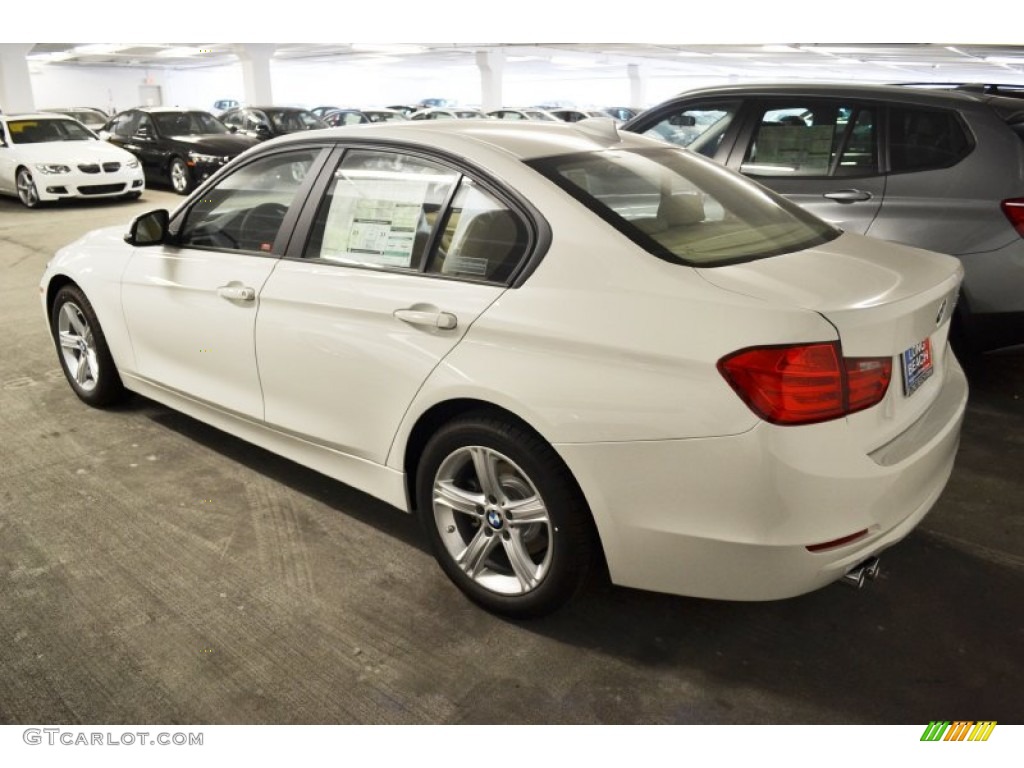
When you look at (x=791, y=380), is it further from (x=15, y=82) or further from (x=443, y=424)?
(x=15, y=82)

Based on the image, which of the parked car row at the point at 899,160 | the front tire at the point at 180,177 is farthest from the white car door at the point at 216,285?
the front tire at the point at 180,177

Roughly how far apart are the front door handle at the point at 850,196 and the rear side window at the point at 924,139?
0.20 m

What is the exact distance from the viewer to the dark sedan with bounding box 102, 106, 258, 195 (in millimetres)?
13672

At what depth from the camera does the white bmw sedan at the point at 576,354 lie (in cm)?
211

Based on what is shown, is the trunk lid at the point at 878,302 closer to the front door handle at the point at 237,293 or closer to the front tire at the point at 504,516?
the front tire at the point at 504,516

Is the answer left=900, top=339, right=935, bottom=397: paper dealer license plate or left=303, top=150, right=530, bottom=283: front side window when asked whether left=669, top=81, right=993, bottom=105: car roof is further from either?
left=303, top=150, right=530, bottom=283: front side window

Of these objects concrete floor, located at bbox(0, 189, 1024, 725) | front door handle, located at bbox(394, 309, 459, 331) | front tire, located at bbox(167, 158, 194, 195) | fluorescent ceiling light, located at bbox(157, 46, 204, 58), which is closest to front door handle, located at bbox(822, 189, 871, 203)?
concrete floor, located at bbox(0, 189, 1024, 725)

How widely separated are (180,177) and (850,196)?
40.5 ft

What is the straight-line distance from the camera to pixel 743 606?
277 cm

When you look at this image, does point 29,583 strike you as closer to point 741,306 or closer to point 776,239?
point 741,306

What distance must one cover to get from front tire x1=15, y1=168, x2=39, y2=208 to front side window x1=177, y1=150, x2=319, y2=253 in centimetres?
1087

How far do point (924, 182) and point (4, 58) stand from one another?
30.2 metres

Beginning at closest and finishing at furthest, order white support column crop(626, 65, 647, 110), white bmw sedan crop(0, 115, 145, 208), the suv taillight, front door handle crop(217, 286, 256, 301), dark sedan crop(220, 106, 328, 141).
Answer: the suv taillight < front door handle crop(217, 286, 256, 301) < white bmw sedan crop(0, 115, 145, 208) < dark sedan crop(220, 106, 328, 141) < white support column crop(626, 65, 647, 110)
